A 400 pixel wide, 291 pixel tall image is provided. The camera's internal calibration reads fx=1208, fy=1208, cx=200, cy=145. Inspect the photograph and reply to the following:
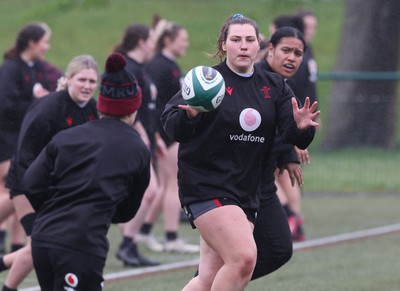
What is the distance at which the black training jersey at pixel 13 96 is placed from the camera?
1114cm

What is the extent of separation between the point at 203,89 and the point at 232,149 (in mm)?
570

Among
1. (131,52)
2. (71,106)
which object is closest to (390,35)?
(131,52)

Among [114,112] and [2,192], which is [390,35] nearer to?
[2,192]

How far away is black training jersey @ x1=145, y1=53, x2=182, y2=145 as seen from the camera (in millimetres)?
11969

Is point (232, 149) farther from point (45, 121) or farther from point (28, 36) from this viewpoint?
point (28, 36)

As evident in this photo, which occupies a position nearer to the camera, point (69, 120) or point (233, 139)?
point (233, 139)

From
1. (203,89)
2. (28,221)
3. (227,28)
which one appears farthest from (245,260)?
(28,221)

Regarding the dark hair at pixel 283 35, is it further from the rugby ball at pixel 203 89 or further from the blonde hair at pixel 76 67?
the rugby ball at pixel 203 89

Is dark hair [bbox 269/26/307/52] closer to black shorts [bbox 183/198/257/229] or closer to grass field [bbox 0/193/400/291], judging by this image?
black shorts [bbox 183/198/257/229]

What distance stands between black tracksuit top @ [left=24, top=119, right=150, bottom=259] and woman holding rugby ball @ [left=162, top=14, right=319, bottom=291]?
0.50 meters

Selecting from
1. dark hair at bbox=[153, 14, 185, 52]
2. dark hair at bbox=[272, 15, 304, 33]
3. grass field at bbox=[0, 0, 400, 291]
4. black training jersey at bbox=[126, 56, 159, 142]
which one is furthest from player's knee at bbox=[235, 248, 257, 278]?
dark hair at bbox=[153, 14, 185, 52]

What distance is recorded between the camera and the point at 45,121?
839cm

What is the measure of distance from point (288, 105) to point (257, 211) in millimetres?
683

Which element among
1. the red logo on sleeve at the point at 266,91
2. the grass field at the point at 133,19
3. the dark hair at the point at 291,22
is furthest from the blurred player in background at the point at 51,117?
the grass field at the point at 133,19
